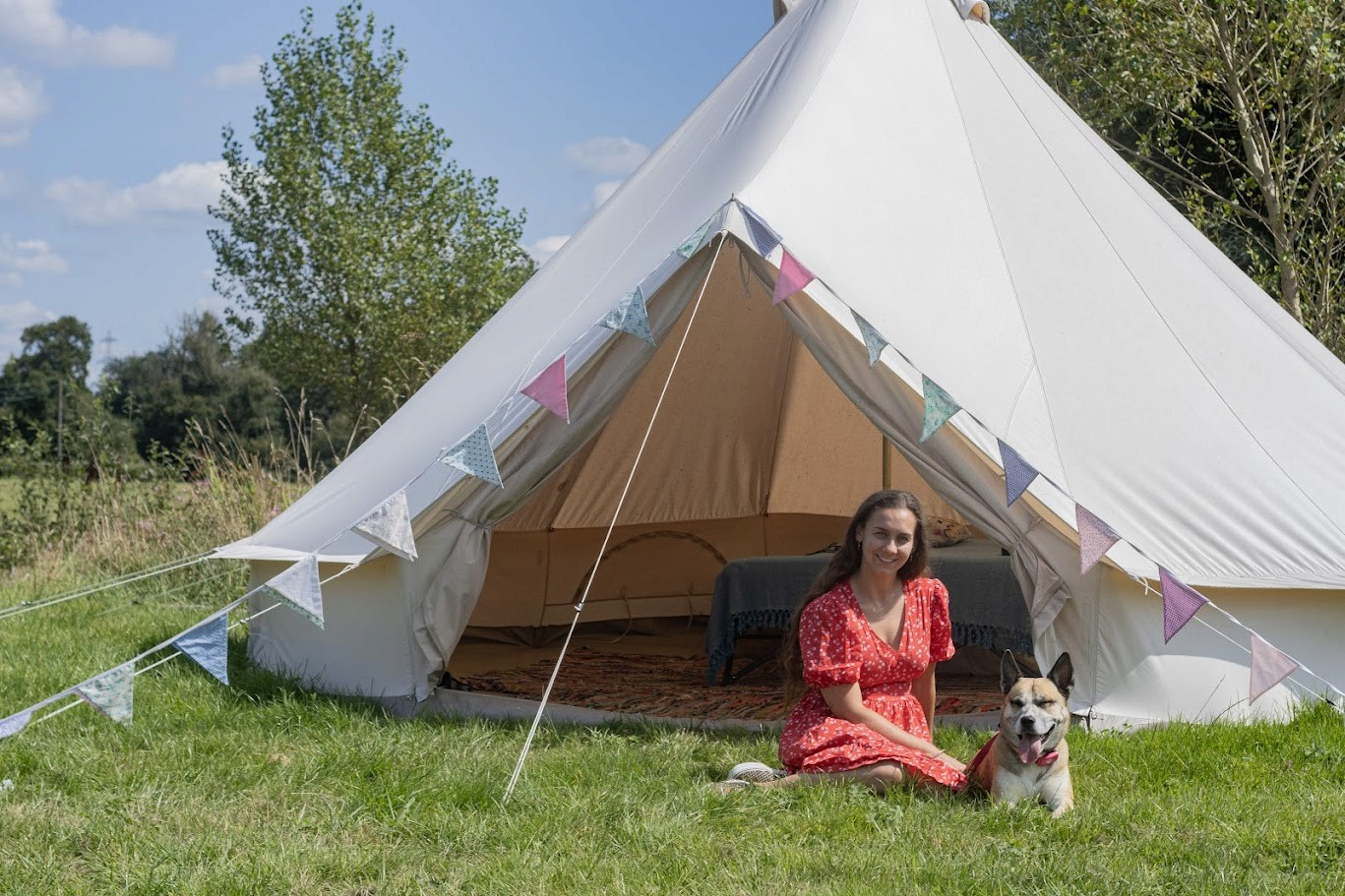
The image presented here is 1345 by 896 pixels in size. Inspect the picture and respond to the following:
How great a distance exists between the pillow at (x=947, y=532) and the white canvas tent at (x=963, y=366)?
4.46ft

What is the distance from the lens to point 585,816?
3.02 m

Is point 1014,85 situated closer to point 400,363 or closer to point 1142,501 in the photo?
point 1142,501

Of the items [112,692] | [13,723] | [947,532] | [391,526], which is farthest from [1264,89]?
[13,723]

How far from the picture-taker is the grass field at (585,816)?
2637 millimetres

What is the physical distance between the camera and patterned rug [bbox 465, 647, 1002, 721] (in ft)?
14.9

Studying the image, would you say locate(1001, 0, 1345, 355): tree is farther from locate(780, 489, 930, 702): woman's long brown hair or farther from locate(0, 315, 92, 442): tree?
locate(0, 315, 92, 442): tree

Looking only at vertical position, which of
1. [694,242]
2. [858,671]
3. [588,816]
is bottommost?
[588,816]

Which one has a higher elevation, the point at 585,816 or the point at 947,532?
the point at 947,532

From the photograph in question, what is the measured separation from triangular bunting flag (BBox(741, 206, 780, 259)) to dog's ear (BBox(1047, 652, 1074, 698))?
56.6 inches

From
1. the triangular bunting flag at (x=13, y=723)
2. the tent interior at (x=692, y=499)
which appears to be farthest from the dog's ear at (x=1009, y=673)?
the tent interior at (x=692, y=499)

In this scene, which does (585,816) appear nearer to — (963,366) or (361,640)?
(361,640)

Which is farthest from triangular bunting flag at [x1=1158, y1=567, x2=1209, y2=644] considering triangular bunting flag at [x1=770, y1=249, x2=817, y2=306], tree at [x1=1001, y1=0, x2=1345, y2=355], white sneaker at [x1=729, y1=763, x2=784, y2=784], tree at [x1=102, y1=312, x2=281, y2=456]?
tree at [x1=102, y1=312, x2=281, y2=456]

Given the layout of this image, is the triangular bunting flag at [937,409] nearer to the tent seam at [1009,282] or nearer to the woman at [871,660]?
the woman at [871,660]

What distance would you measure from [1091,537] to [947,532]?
2.61 metres
